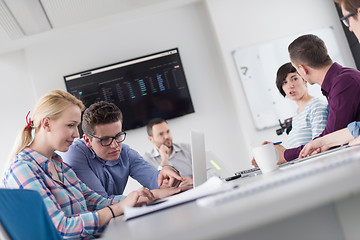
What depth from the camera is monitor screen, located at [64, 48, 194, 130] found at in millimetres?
4691

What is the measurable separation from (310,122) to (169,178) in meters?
1.07

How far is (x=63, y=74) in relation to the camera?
4766 millimetres

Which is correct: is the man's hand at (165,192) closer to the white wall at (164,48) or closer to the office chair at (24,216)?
the office chair at (24,216)

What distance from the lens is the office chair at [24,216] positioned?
1150 millimetres

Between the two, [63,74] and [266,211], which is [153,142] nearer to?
[63,74]

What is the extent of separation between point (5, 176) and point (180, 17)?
372cm

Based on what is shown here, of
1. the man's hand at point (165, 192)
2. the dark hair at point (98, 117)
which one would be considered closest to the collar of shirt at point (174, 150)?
the dark hair at point (98, 117)

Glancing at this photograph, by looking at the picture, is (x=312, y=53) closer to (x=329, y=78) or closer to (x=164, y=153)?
(x=329, y=78)

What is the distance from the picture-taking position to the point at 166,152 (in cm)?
421

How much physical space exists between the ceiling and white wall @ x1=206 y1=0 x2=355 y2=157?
0.56 m

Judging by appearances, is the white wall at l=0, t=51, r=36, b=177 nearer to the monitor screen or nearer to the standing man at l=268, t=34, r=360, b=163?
the monitor screen

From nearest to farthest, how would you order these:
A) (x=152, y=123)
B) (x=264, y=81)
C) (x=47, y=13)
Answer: (x=47, y=13) → (x=152, y=123) → (x=264, y=81)

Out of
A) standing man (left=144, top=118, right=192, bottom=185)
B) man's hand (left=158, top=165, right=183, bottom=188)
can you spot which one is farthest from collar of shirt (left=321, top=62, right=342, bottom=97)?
standing man (left=144, top=118, right=192, bottom=185)

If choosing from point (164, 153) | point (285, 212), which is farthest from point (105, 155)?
point (285, 212)
